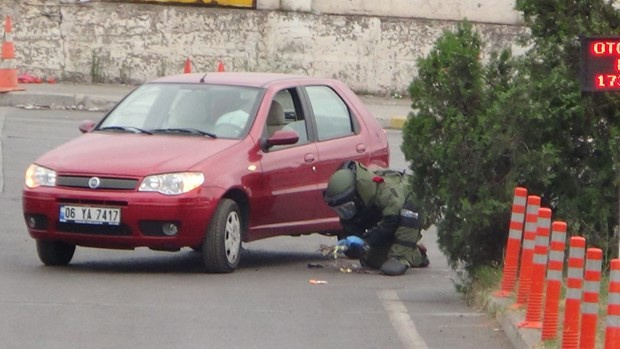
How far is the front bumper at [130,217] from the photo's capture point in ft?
37.3

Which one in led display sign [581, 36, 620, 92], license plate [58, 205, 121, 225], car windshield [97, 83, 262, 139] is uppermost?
led display sign [581, 36, 620, 92]

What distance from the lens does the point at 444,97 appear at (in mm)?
11156

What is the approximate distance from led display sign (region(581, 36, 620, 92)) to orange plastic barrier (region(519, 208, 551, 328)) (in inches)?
38.1

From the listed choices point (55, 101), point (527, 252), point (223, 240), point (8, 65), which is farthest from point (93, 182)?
point (8, 65)

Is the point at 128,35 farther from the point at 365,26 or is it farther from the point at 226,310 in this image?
the point at 226,310

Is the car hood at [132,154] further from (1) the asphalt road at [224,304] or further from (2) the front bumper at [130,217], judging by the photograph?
(1) the asphalt road at [224,304]

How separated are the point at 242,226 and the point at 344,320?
248 centimetres

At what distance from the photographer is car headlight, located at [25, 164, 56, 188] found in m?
11.6

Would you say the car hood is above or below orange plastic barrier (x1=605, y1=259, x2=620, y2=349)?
below

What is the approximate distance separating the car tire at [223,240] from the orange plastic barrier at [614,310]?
513 cm

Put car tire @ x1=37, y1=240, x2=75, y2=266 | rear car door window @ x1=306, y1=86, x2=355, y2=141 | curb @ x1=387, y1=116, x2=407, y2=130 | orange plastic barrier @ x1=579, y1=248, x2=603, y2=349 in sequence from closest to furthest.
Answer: orange plastic barrier @ x1=579, y1=248, x2=603, y2=349 < car tire @ x1=37, y1=240, x2=75, y2=266 < rear car door window @ x1=306, y1=86, x2=355, y2=141 < curb @ x1=387, y1=116, x2=407, y2=130

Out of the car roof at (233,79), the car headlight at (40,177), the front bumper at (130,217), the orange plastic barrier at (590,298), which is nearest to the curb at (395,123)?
the car roof at (233,79)

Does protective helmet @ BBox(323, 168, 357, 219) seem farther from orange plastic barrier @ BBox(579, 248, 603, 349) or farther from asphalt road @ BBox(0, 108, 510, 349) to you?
orange plastic barrier @ BBox(579, 248, 603, 349)

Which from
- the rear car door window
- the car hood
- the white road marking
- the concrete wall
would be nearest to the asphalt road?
the white road marking
